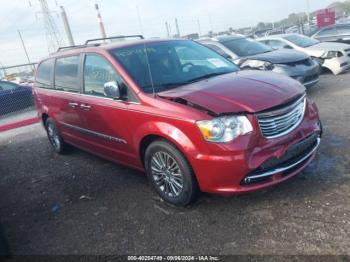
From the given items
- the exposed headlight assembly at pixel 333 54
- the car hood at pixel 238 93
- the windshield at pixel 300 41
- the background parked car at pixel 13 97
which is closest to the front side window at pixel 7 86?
the background parked car at pixel 13 97

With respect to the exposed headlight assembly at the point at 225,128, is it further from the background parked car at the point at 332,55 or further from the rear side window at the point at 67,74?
the background parked car at the point at 332,55

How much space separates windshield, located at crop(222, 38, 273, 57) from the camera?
9.09 meters

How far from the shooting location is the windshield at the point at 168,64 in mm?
4070

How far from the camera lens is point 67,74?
5328 mm

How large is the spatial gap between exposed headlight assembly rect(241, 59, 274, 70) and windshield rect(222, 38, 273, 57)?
782 millimetres

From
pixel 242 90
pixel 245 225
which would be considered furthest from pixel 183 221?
pixel 242 90

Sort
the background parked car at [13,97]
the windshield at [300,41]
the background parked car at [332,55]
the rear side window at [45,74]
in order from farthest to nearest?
the background parked car at [13,97] < the windshield at [300,41] < the background parked car at [332,55] < the rear side window at [45,74]

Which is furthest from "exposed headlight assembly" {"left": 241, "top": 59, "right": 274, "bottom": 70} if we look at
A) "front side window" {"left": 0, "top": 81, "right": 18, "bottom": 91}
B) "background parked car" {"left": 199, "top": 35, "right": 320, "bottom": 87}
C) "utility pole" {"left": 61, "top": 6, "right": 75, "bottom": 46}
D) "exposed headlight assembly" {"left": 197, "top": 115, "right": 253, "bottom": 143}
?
"utility pole" {"left": 61, "top": 6, "right": 75, "bottom": 46}

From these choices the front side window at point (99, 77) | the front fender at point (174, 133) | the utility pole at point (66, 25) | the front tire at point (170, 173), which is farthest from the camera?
the utility pole at point (66, 25)

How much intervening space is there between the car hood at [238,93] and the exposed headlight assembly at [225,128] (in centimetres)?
8

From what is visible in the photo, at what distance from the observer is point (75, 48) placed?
17.6 ft

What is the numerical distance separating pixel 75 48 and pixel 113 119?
68.9 inches

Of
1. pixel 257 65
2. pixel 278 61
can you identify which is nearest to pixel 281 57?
pixel 278 61

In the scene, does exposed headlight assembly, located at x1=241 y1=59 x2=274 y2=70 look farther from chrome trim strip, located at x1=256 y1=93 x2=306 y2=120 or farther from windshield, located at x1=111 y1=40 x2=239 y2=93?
chrome trim strip, located at x1=256 y1=93 x2=306 y2=120
